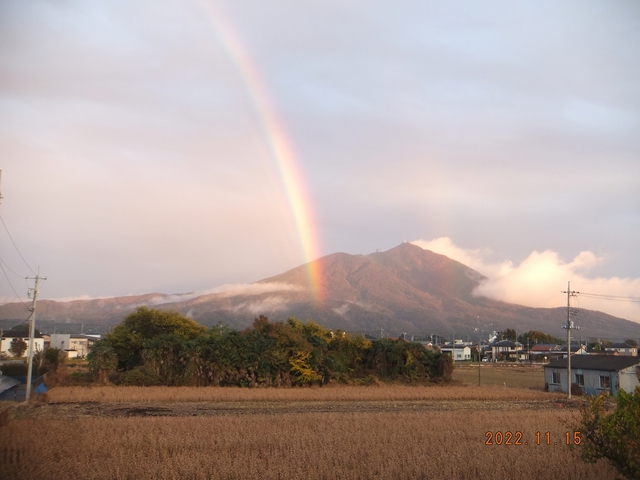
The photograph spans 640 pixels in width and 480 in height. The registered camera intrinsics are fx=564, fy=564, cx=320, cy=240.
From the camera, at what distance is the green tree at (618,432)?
25.4 feet

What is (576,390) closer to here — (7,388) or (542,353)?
(7,388)

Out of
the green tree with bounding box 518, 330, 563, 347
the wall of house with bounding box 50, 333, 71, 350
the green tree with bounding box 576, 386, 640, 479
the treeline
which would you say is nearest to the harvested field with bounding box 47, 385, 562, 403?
the treeline

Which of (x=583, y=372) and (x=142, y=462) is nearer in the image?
(x=142, y=462)

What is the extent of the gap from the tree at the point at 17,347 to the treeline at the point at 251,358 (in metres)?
55.5

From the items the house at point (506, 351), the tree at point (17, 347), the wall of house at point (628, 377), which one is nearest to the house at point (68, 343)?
the tree at point (17, 347)

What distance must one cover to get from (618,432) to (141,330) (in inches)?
1792

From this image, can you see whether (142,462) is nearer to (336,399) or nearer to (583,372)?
(336,399)

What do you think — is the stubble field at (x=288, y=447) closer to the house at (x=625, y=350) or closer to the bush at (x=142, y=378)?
the bush at (x=142, y=378)

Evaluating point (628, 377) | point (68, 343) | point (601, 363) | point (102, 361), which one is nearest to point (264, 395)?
point (102, 361)

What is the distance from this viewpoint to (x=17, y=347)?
303ft

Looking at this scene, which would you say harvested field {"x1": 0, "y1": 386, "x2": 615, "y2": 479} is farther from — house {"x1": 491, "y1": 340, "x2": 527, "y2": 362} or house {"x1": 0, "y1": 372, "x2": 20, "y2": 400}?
house {"x1": 491, "y1": 340, "x2": 527, "y2": 362}

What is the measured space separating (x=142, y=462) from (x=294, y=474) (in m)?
3.83

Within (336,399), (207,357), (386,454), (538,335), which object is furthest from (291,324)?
(538,335)

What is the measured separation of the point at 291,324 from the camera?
51.3 meters
